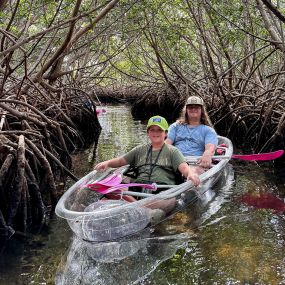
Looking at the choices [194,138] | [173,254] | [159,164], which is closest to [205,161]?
[194,138]

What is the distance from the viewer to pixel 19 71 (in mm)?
14969

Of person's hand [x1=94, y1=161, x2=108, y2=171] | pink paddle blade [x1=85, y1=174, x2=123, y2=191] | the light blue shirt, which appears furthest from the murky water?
the light blue shirt

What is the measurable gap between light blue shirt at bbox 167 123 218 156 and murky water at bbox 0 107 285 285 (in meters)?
1.05

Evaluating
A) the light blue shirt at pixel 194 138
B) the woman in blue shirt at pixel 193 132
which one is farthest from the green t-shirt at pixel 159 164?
the light blue shirt at pixel 194 138

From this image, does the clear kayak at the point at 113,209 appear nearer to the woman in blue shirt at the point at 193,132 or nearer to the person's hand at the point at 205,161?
the person's hand at the point at 205,161

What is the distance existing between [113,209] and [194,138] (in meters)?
2.80

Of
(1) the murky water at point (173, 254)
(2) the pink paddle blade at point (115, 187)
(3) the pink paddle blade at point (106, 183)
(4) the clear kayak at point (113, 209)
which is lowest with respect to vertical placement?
(1) the murky water at point (173, 254)

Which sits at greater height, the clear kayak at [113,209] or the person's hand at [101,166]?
the person's hand at [101,166]

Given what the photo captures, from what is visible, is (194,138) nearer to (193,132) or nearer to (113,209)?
(193,132)

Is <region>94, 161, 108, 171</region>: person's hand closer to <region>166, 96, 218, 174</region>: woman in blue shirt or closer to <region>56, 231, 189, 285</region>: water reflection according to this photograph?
<region>56, 231, 189, 285</region>: water reflection

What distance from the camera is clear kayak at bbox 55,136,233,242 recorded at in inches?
157

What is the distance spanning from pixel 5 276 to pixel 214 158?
3.45 metres

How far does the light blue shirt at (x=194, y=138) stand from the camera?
6.43 metres

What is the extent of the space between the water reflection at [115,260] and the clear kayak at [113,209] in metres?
0.10
